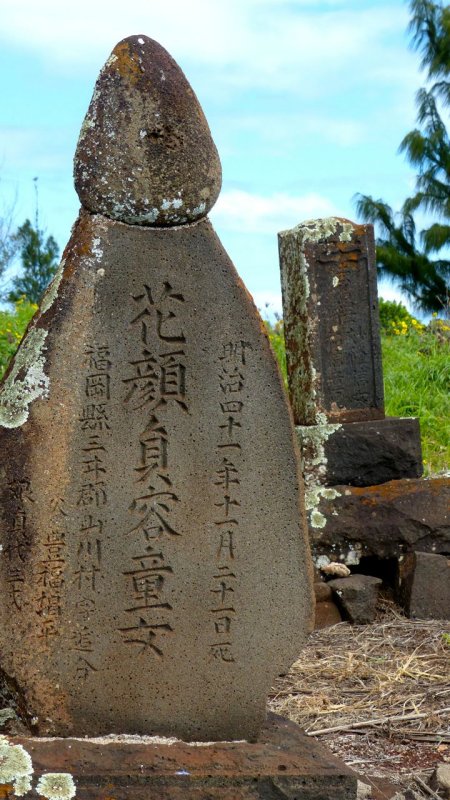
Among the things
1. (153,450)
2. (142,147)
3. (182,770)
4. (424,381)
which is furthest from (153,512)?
(424,381)

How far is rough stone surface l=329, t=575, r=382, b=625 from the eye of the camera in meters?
5.39

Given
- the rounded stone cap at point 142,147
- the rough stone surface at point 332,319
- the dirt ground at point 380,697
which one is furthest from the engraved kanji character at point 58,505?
the rough stone surface at point 332,319

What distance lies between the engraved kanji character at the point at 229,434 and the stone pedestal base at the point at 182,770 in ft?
2.62

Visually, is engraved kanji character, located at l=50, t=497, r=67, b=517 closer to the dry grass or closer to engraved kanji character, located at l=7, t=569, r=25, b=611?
engraved kanji character, located at l=7, t=569, r=25, b=611

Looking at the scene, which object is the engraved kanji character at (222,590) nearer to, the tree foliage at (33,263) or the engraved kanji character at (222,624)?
the engraved kanji character at (222,624)

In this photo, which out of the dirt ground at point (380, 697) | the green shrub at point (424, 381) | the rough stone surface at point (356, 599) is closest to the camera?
the dirt ground at point (380, 697)

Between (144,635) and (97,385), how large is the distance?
2.25 feet

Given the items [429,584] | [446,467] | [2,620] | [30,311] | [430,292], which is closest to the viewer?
[2,620]

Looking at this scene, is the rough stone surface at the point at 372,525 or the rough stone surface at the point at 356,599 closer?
the rough stone surface at the point at 356,599

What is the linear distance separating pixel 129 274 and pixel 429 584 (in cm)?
301

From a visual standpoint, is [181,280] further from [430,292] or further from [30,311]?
[430,292]

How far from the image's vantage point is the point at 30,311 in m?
10.7

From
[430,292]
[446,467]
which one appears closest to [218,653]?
[446,467]

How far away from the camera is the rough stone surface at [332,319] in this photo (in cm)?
579
